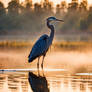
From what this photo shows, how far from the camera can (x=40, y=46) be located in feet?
49.9

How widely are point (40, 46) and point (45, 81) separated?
133 inches

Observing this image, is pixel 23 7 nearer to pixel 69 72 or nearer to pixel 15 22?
pixel 15 22

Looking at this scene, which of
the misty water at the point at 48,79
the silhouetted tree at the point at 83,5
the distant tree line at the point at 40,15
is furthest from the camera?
the silhouetted tree at the point at 83,5

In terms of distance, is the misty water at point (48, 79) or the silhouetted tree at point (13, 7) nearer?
the misty water at point (48, 79)

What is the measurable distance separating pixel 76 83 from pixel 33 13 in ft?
144

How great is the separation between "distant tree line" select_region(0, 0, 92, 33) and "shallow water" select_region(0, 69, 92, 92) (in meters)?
33.9

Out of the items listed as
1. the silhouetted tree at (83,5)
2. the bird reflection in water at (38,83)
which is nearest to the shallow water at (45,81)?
the bird reflection in water at (38,83)

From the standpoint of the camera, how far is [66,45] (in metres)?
28.9

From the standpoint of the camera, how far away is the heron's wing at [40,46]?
14.9 meters

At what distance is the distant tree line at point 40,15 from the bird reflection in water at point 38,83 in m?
34.6

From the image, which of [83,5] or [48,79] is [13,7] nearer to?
[83,5]

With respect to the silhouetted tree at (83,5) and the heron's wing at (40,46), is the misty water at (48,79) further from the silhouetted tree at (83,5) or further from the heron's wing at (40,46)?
the silhouetted tree at (83,5)

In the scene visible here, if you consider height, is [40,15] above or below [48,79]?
below

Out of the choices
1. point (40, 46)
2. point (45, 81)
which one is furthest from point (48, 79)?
point (40, 46)
